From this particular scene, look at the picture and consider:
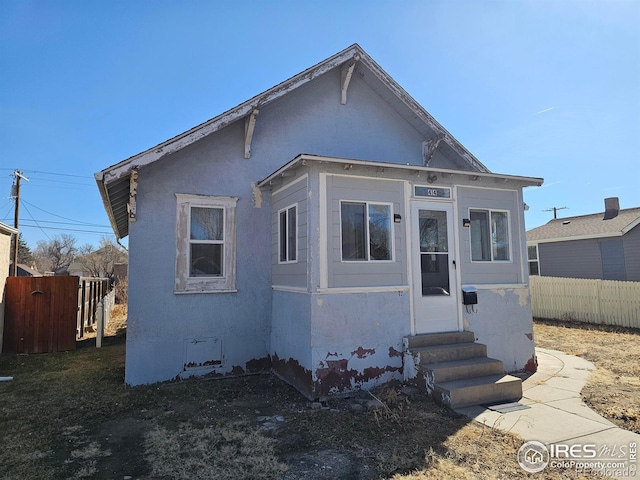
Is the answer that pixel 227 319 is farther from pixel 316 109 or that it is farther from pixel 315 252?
pixel 316 109

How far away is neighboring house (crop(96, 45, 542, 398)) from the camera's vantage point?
19.8ft

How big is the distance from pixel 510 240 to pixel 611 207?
46.6ft

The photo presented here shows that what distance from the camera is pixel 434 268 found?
6785 mm

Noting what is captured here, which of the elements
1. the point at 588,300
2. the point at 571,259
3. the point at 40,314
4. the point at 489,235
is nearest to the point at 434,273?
the point at 489,235

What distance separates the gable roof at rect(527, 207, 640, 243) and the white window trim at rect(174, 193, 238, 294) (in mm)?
15932

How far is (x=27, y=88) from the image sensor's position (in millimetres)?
11641

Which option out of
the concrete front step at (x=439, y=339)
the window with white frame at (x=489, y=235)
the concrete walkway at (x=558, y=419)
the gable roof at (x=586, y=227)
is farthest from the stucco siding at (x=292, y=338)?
the gable roof at (x=586, y=227)

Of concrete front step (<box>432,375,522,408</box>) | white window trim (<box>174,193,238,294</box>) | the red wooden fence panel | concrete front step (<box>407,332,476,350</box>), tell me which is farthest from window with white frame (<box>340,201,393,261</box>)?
the red wooden fence panel

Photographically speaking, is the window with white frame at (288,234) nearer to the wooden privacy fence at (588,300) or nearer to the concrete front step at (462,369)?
the concrete front step at (462,369)

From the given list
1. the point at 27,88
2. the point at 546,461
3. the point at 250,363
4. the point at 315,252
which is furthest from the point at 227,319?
the point at 27,88

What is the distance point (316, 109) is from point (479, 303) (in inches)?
206

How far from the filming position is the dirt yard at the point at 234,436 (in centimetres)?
358

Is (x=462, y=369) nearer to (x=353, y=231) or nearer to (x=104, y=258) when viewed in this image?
(x=353, y=231)

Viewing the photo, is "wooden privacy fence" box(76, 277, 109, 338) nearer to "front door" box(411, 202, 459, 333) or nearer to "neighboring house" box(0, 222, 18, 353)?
"neighboring house" box(0, 222, 18, 353)
